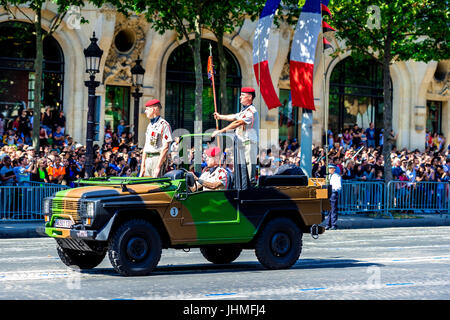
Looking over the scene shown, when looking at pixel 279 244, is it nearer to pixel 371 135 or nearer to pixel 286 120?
pixel 286 120

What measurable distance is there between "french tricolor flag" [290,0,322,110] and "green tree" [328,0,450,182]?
4893 mm

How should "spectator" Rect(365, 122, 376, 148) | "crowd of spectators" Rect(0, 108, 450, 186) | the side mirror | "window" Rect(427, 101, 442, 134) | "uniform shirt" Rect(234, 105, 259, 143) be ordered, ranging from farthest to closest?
"window" Rect(427, 101, 442, 134), "spectator" Rect(365, 122, 376, 148), "crowd of spectators" Rect(0, 108, 450, 186), "uniform shirt" Rect(234, 105, 259, 143), the side mirror

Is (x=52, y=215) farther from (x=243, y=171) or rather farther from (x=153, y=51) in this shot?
(x=153, y=51)

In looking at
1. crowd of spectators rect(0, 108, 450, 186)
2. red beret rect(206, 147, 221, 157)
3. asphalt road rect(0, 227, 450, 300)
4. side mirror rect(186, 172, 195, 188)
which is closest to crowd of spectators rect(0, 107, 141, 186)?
crowd of spectators rect(0, 108, 450, 186)

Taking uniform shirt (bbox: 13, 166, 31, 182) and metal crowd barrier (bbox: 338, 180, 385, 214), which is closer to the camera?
uniform shirt (bbox: 13, 166, 31, 182)

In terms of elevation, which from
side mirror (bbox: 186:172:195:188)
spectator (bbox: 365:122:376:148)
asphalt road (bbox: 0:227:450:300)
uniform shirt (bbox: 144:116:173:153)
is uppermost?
spectator (bbox: 365:122:376:148)

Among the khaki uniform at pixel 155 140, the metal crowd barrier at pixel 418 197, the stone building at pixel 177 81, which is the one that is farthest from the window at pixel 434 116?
the khaki uniform at pixel 155 140

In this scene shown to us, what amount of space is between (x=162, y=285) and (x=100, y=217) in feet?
3.85

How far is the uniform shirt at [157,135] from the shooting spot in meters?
12.5

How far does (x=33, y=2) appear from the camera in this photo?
77.3ft

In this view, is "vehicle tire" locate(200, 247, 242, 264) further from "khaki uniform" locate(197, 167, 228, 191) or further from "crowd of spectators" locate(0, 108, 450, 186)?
"crowd of spectators" locate(0, 108, 450, 186)

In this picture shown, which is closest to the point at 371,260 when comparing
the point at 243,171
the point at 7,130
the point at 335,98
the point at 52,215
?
the point at 243,171

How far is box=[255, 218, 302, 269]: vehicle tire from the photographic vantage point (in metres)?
12.3

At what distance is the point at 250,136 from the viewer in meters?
12.4
